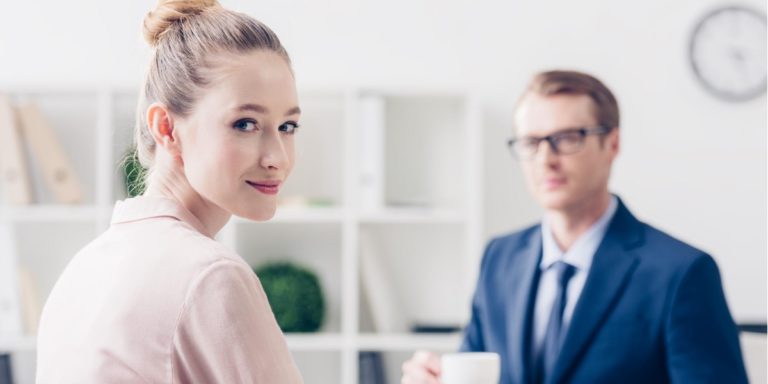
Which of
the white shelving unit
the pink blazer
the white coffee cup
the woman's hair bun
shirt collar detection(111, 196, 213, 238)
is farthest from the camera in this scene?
the white shelving unit

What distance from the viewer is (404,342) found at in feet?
10.0

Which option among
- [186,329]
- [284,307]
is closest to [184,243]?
[186,329]

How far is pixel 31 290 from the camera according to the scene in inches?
122

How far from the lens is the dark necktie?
187 cm

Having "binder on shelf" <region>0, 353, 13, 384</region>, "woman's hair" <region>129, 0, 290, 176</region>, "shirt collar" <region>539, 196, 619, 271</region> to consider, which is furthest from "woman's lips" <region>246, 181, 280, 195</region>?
"binder on shelf" <region>0, 353, 13, 384</region>

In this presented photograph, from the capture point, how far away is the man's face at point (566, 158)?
199 centimetres

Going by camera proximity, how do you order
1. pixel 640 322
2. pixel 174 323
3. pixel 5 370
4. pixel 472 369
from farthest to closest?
pixel 5 370, pixel 640 322, pixel 472 369, pixel 174 323

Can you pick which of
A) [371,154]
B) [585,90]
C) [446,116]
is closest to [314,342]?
[371,154]

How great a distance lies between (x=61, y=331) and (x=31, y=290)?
7.47 feet

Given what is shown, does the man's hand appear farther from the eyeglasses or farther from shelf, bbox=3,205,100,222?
shelf, bbox=3,205,100,222

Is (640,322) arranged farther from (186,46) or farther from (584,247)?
(186,46)

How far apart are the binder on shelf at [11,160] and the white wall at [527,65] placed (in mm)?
235

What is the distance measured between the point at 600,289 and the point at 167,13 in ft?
3.58

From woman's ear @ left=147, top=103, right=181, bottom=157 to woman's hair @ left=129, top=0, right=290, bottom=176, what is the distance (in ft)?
0.03
